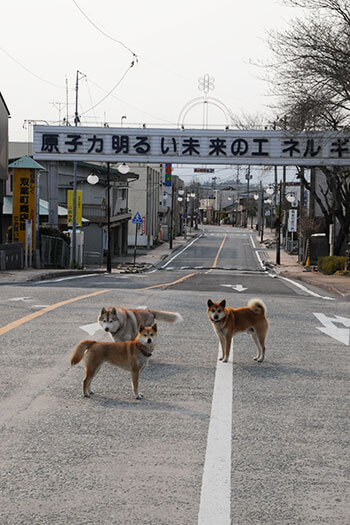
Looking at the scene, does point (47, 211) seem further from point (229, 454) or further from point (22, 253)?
point (229, 454)

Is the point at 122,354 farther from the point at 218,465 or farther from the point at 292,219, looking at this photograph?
the point at 292,219

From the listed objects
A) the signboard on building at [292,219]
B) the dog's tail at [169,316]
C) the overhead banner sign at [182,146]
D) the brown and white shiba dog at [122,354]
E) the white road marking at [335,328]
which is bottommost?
the white road marking at [335,328]

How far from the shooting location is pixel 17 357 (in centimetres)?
923

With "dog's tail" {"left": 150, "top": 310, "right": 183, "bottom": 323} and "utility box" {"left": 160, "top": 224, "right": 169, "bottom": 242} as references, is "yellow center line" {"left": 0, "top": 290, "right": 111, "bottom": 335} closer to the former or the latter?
"dog's tail" {"left": 150, "top": 310, "right": 183, "bottom": 323}

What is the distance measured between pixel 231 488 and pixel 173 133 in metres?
32.9

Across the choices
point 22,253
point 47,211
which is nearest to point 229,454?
point 22,253

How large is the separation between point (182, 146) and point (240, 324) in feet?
94.5

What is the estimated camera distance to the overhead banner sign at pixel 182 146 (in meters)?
35.8

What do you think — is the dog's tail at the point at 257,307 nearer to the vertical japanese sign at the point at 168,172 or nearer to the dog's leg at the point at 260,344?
the dog's leg at the point at 260,344

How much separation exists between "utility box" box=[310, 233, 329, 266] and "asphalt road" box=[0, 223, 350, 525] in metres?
52.0

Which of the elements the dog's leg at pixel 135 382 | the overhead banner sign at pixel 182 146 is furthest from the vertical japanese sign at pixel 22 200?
the dog's leg at pixel 135 382

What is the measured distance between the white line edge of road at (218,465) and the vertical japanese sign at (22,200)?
29510 mm

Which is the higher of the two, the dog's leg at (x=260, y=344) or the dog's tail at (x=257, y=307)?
the dog's tail at (x=257, y=307)

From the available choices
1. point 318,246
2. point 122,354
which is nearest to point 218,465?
point 122,354
